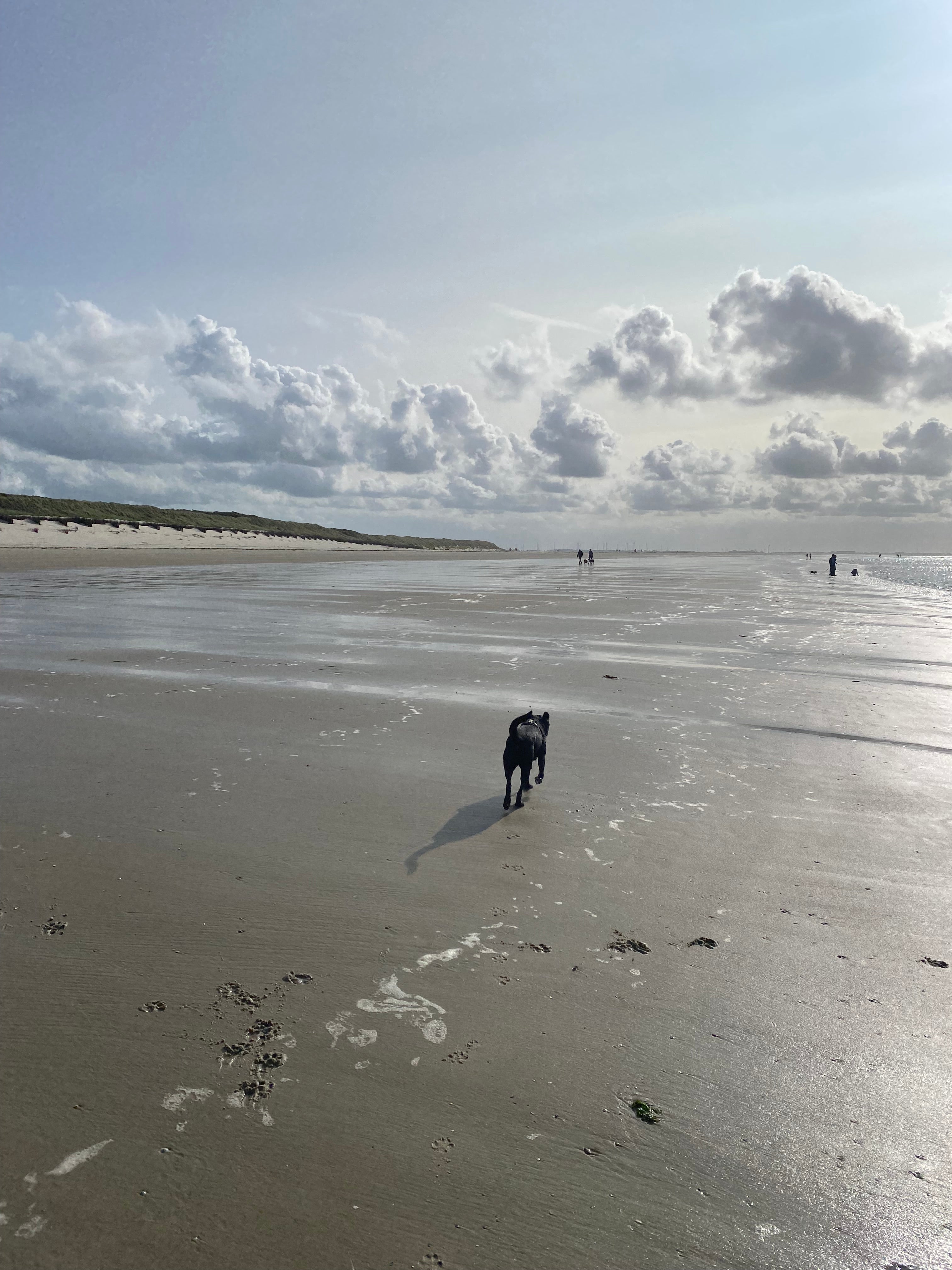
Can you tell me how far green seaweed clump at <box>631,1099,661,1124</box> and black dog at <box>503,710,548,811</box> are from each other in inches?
134

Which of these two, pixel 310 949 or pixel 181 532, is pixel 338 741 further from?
pixel 181 532

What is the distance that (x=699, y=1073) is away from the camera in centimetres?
342

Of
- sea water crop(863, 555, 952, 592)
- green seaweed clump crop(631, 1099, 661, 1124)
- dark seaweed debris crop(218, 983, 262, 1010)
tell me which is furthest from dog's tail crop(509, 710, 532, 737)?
sea water crop(863, 555, 952, 592)

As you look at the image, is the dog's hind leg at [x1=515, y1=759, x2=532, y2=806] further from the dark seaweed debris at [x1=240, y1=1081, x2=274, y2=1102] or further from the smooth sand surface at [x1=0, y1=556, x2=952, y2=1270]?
the dark seaweed debris at [x1=240, y1=1081, x2=274, y2=1102]

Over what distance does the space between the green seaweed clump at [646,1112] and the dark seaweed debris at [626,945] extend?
1.18 metres

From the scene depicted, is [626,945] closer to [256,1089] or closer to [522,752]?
[256,1089]

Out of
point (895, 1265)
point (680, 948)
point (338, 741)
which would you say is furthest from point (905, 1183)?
point (338, 741)

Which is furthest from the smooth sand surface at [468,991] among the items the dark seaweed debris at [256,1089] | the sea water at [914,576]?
the sea water at [914,576]

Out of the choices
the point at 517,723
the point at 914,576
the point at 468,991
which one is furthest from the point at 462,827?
the point at 914,576

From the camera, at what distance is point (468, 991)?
3.99 meters

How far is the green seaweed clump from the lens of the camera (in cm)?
315

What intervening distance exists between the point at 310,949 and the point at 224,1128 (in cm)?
134

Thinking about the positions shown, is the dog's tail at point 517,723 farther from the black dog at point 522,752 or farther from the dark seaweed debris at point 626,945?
the dark seaweed debris at point 626,945

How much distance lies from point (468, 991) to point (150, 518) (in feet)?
375
